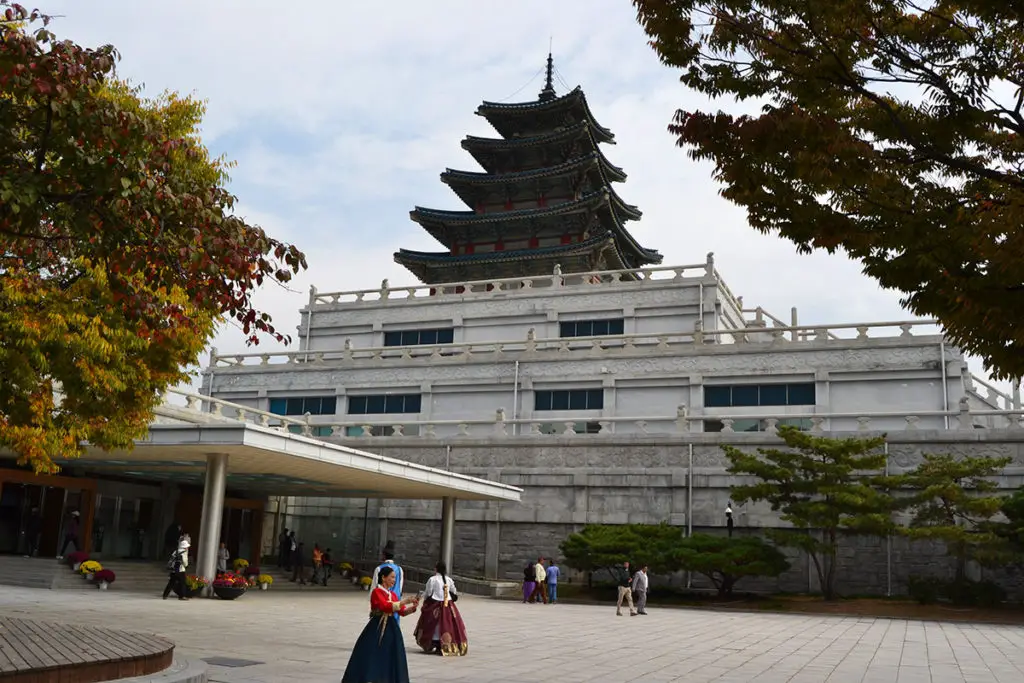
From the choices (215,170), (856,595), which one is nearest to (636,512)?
(856,595)

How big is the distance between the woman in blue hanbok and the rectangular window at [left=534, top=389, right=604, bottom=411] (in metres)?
30.8

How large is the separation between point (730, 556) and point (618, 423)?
12.8m

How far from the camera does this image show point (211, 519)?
22969mm

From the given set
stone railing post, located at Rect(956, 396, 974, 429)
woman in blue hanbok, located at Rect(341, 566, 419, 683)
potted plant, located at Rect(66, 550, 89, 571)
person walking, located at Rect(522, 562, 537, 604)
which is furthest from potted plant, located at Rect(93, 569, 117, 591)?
stone railing post, located at Rect(956, 396, 974, 429)

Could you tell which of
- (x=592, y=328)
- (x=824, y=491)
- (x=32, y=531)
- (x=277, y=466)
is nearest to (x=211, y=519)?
(x=277, y=466)

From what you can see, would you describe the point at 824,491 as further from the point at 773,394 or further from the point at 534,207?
the point at 534,207

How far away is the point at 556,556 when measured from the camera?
34094 mm

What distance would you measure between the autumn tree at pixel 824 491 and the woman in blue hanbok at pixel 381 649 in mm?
19087

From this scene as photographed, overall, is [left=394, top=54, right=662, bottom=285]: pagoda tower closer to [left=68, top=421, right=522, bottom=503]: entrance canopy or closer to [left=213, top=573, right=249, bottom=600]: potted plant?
[left=68, top=421, right=522, bottom=503]: entrance canopy

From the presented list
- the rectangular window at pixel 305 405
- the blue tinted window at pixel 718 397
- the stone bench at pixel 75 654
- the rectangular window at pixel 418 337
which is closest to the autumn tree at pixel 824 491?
the blue tinted window at pixel 718 397

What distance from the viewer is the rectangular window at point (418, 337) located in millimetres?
48938

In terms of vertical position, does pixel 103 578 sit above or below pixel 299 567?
below

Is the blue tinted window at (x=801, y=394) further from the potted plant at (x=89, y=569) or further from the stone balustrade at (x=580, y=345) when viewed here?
the potted plant at (x=89, y=569)

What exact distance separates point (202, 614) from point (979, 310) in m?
15.5
